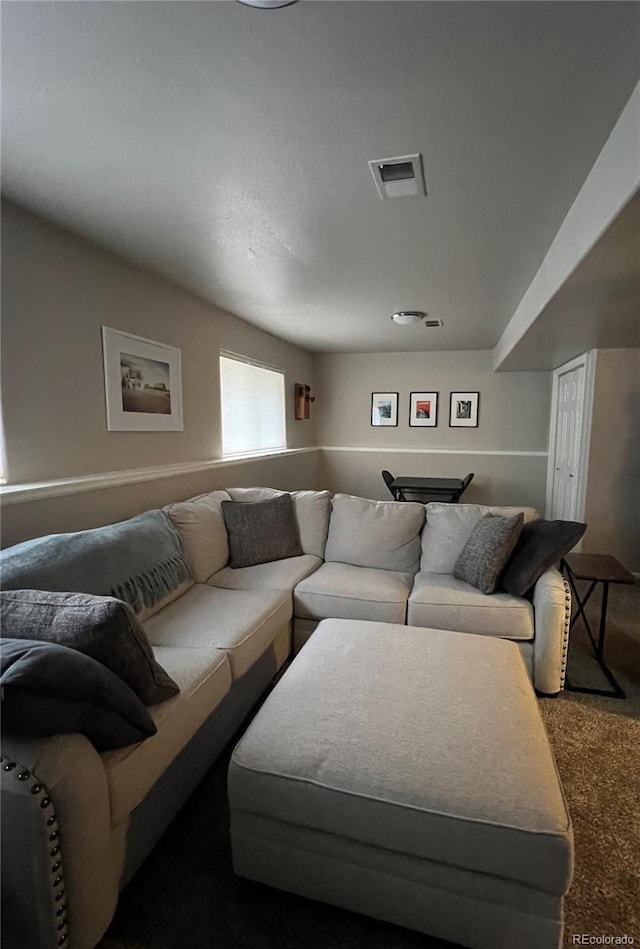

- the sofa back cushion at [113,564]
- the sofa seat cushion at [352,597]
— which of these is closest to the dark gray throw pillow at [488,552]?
the sofa seat cushion at [352,597]

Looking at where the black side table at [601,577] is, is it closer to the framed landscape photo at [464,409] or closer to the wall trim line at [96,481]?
the wall trim line at [96,481]

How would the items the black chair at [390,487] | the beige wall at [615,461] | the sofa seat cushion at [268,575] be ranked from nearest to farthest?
the sofa seat cushion at [268,575] < the beige wall at [615,461] < the black chair at [390,487]

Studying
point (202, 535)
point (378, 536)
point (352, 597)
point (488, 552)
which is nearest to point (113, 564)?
point (202, 535)

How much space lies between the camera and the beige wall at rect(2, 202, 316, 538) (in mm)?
2096

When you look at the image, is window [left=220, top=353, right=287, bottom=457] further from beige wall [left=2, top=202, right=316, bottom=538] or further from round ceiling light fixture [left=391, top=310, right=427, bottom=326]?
round ceiling light fixture [left=391, top=310, right=427, bottom=326]

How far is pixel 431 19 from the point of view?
110 centimetres

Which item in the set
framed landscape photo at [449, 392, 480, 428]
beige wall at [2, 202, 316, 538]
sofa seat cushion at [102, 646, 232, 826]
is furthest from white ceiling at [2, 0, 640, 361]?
framed landscape photo at [449, 392, 480, 428]

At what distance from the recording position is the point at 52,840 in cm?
105

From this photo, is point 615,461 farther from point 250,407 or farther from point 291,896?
point 291,896

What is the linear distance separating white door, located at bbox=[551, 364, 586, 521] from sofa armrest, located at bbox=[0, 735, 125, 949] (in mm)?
4439

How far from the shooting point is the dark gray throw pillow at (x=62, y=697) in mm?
1026

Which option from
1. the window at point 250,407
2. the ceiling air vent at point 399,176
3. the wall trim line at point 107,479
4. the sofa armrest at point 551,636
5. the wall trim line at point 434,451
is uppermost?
the ceiling air vent at point 399,176

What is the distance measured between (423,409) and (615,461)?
2.65m

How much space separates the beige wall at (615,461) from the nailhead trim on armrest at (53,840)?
434 centimetres
